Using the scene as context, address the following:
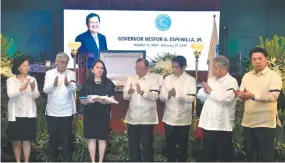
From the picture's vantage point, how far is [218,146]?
4.15m

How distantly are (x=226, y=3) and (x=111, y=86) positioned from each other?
6289 millimetres

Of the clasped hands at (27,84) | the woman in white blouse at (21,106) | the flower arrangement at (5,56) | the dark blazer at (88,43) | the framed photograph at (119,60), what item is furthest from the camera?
the dark blazer at (88,43)

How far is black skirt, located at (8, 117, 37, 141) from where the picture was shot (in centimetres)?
445

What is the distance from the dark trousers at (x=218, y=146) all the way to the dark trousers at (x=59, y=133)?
1425mm

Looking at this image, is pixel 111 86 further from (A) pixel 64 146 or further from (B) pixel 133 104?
(A) pixel 64 146

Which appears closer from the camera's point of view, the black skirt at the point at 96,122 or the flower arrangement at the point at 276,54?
the black skirt at the point at 96,122

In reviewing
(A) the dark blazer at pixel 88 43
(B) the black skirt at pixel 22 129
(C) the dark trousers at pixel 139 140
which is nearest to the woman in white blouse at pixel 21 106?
(B) the black skirt at pixel 22 129

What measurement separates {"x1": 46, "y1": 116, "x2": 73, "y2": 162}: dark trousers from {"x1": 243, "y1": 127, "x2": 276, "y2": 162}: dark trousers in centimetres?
181

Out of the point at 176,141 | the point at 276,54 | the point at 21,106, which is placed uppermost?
the point at 276,54

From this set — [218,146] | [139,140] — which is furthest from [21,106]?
[218,146]

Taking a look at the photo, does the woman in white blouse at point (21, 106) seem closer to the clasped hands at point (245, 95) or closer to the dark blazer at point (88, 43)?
the clasped hands at point (245, 95)

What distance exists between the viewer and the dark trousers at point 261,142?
3.95m

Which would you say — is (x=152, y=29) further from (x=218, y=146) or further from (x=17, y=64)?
(x=218, y=146)

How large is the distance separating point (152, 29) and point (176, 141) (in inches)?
193
